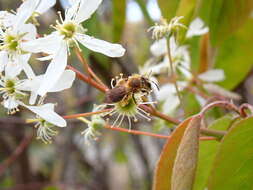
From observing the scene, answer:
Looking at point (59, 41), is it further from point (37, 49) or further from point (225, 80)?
point (225, 80)

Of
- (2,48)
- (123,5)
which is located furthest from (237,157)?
(123,5)

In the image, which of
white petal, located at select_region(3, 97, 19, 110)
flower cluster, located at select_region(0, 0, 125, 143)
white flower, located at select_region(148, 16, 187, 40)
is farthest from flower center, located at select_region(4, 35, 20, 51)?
white flower, located at select_region(148, 16, 187, 40)

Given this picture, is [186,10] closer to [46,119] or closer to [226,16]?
[226,16]

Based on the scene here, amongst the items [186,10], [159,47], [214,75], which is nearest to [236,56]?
[214,75]

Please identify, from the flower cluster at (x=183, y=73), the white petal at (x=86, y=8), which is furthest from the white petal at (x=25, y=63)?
the flower cluster at (x=183, y=73)

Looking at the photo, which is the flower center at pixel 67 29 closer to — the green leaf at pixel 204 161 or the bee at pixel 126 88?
the bee at pixel 126 88

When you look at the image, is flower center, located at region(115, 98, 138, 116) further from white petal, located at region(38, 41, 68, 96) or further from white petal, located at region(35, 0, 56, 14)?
white petal, located at region(35, 0, 56, 14)
